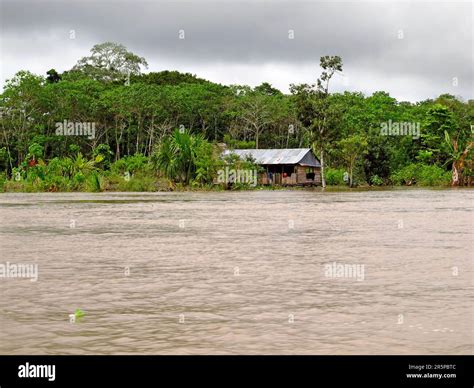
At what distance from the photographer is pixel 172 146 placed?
147ft

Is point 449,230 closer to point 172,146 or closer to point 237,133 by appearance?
point 172,146

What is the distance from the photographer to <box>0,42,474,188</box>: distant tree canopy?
53594 millimetres

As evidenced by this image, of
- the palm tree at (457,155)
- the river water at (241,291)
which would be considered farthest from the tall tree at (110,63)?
the river water at (241,291)

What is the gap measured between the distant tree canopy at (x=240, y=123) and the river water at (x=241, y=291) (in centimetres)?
3736

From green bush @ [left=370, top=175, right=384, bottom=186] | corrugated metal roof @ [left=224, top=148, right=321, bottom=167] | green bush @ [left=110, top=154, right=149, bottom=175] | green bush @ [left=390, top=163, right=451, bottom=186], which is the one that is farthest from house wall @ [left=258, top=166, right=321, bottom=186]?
green bush @ [left=110, top=154, right=149, bottom=175]

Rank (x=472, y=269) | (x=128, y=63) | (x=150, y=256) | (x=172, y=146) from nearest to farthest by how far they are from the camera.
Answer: (x=472, y=269), (x=150, y=256), (x=172, y=146), (x=128, y=63)

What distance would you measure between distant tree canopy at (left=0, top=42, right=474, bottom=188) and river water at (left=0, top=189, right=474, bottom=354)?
37.4 metres

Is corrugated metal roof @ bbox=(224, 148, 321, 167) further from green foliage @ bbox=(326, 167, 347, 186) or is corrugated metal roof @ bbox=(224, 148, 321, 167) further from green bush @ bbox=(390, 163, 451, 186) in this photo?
green bush @ bbox=(390, 163, 451, 186)

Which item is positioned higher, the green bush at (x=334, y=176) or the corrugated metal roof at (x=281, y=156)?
the corrugated metal roof at (x=281, y=156)

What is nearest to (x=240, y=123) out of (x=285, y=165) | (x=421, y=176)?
(x=285, y=165)

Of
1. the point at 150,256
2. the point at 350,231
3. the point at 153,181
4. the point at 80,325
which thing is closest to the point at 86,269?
the point at 150,256

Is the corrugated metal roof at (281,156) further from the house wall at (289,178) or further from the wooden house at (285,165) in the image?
the house wall at (289,178)

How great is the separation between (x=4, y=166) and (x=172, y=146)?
21.9 m

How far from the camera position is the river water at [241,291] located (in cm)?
532
